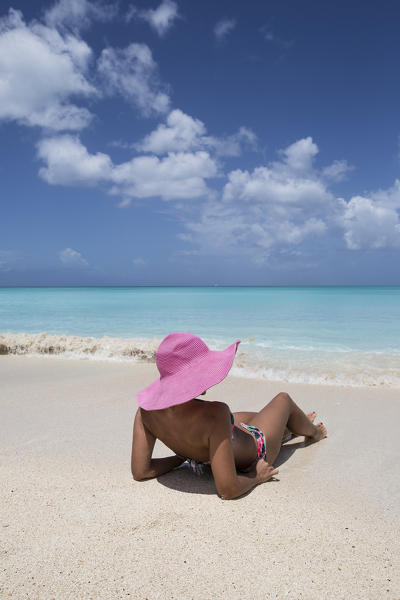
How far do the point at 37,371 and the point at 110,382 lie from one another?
1.58 m

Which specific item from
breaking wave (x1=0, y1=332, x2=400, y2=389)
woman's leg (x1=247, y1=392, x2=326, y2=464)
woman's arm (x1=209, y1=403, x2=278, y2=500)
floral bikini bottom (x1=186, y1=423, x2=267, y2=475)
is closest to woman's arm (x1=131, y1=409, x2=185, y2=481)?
floral bikini bottom (x1=186, y1=423, x2=267, y2=475)

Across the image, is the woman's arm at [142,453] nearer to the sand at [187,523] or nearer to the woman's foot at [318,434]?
the sand at [187,523]

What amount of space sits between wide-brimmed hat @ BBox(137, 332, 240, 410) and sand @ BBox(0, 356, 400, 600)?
66 cm

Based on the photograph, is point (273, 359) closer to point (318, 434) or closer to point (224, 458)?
point (318, 434)

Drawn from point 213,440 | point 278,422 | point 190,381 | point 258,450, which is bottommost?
point 258,450

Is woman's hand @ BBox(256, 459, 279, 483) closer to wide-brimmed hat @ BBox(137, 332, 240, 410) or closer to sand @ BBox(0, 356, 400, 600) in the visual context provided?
sand @ BBox(0, 356, 400, 600)

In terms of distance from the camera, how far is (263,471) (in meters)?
2.59

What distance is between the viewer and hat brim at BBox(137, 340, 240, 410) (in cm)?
212

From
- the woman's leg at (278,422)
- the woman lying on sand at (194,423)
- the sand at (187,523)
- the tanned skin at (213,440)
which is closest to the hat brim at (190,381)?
the woman lying on sand at (194,423)

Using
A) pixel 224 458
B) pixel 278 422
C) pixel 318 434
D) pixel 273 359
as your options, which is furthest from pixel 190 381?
pixel 273 359

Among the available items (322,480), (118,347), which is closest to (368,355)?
(118,347)

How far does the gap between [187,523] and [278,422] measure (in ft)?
3.62

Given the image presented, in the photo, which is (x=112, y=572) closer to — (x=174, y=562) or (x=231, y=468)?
(x=174, y=562)

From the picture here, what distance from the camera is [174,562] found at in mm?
1779
